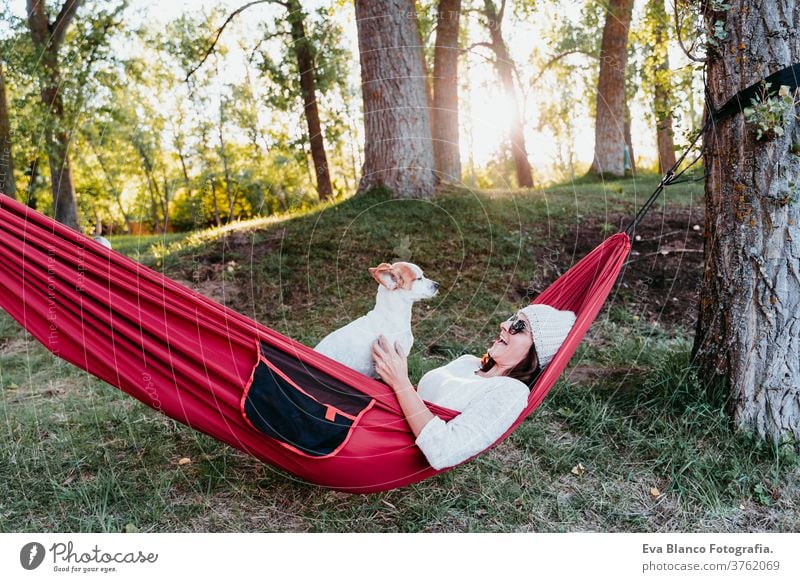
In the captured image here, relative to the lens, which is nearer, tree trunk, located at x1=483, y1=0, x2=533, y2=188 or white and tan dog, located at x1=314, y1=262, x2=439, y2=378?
white and tan dog, located at x1=314, y1=262, x2=439, y2=378

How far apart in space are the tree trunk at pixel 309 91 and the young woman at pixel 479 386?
1536mm

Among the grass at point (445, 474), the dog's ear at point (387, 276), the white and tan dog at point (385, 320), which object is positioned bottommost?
the grass at point (445, 474)

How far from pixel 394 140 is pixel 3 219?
173 centimetres

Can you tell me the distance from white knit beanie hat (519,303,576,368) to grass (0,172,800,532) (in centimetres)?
53

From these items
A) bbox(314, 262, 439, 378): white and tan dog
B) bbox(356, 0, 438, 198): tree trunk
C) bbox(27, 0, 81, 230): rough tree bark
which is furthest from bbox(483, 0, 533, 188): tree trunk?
bbox(27, 0, 81, 230): rough tree bark

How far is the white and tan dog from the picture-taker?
188 cm

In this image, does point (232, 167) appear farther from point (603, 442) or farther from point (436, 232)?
point (603, 442)

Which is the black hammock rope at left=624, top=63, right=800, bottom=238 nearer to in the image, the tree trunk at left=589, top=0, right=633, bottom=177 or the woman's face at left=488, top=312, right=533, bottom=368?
the woman's face at left=488, top=312, right=533, bottom=368

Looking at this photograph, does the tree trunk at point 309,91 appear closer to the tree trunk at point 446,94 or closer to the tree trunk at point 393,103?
the tree trunk at point 393,103

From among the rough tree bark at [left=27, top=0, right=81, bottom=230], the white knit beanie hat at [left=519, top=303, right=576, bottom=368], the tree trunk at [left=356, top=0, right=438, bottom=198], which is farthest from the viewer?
the rough tree bark at [left=27, top=0, right=81, bottom=230]

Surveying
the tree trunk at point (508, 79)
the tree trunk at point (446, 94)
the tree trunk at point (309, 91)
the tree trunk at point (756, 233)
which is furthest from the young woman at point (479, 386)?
the tree trunk at point (446, 94)

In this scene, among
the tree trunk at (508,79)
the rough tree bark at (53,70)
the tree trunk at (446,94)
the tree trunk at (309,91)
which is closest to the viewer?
A: the tree trunk at (309,91)

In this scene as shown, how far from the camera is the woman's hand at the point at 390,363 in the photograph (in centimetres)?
188

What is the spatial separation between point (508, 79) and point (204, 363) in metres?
4.10
